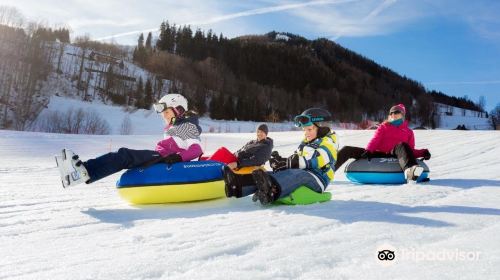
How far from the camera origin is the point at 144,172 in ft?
14.3

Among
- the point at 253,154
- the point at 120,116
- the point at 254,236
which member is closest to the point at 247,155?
the point at 253,154

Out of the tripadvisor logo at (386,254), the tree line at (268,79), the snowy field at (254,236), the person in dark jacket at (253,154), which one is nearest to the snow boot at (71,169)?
the snowy field at (254,236)

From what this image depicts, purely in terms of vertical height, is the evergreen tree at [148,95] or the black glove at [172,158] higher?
the evergreen tree at [148,95]

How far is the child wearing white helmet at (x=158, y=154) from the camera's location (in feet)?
13.8

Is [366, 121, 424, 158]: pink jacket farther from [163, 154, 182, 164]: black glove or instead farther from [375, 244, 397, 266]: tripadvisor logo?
[375, 244, 397, 266]: tripadvisor logo

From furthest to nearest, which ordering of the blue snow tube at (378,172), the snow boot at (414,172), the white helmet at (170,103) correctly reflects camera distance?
the blue snow tube at (378,172)
the snow boot at (414,172)
the white helmet at (170,103)

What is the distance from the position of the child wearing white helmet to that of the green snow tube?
4.07 feet

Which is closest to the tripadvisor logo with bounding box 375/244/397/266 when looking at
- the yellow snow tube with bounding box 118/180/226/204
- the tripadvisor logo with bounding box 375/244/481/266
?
the tripadvisor logo with bounding box 375/244/481/266

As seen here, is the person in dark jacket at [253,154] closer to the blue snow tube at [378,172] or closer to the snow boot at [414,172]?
the blue snow tube at [378,172]

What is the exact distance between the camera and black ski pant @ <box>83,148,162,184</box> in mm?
4250

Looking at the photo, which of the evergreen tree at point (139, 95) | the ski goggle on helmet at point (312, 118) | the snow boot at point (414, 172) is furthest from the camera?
the evergreen tree at point (139, 95)

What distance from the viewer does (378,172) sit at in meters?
6.41

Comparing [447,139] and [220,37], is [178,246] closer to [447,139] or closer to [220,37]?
[447,139]

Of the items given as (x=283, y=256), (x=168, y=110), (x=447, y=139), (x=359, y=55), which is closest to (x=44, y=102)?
(x=447, y=139)
